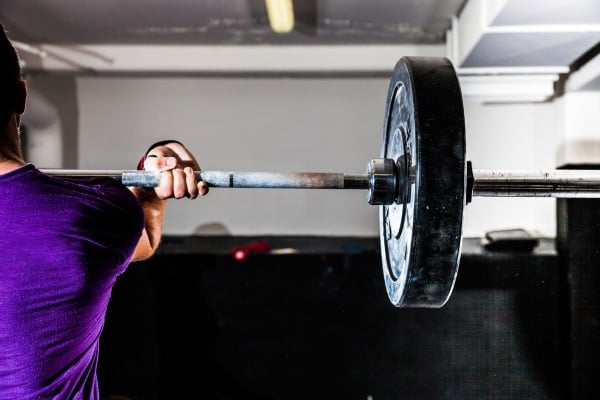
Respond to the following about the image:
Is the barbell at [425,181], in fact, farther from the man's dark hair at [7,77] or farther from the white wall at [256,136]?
the white wall at [256,136]

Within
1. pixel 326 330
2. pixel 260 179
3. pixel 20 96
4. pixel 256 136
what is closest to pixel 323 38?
pixel 256 136

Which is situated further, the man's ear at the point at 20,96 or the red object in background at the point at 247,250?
the red object in background at the point at 247,250

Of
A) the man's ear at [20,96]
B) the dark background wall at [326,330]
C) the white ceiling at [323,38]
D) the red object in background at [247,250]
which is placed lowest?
the dark background wall at [326,330]

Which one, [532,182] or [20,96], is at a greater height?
[20,96]

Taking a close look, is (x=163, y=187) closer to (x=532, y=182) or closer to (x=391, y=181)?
(x=391, y=181)

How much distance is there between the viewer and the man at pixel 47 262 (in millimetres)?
827

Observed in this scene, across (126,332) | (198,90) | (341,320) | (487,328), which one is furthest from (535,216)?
(126,332)

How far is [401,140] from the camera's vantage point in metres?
1.09

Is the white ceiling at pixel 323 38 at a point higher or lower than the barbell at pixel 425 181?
higher

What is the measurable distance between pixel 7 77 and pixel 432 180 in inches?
29.0

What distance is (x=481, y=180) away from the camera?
1002 millimetres

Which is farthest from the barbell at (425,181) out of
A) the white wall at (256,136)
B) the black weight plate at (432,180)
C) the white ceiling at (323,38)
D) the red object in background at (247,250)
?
the white wall at (256,136)

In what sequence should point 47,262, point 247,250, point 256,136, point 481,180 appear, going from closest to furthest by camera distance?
point 47,262, point 481,180, point 247,250, point 256,136

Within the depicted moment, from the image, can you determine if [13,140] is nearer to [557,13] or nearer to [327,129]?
[557,13]
